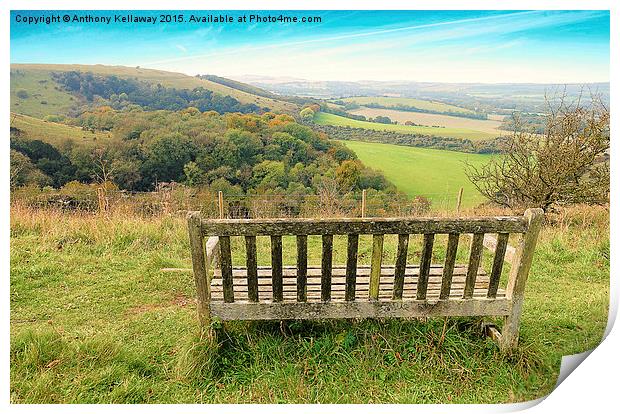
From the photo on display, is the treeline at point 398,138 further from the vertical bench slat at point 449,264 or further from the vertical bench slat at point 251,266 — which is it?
the vertical bench slat at point 251,266

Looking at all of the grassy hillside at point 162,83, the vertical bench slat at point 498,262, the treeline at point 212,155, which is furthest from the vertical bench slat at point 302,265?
the grassy hillside at point 162,83

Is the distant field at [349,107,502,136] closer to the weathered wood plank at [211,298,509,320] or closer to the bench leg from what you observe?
the bench leg

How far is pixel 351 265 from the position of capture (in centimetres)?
312

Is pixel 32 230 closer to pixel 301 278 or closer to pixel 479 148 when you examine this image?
pixel 301 278

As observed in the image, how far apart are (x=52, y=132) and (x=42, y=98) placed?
3.09 ft

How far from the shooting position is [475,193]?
33.8 ft

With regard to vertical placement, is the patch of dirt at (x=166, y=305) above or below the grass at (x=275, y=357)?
below

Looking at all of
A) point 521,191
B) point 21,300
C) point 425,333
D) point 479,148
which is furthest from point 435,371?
point 479,148

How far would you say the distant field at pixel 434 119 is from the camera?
35.9 feet

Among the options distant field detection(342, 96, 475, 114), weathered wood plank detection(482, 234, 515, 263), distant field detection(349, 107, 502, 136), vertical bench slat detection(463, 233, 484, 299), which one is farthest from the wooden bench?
distant field detection(342, 96, 475, 114)

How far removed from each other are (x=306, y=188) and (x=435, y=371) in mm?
9088

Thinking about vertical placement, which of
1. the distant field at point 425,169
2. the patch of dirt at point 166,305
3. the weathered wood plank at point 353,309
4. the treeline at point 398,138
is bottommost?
the distant field at point 425,169

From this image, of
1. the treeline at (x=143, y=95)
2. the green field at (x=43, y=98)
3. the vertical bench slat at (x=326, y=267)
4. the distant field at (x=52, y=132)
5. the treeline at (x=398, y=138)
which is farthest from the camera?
the treeline at (x=143, y=95)

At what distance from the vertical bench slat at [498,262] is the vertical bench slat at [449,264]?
28 centimetres
